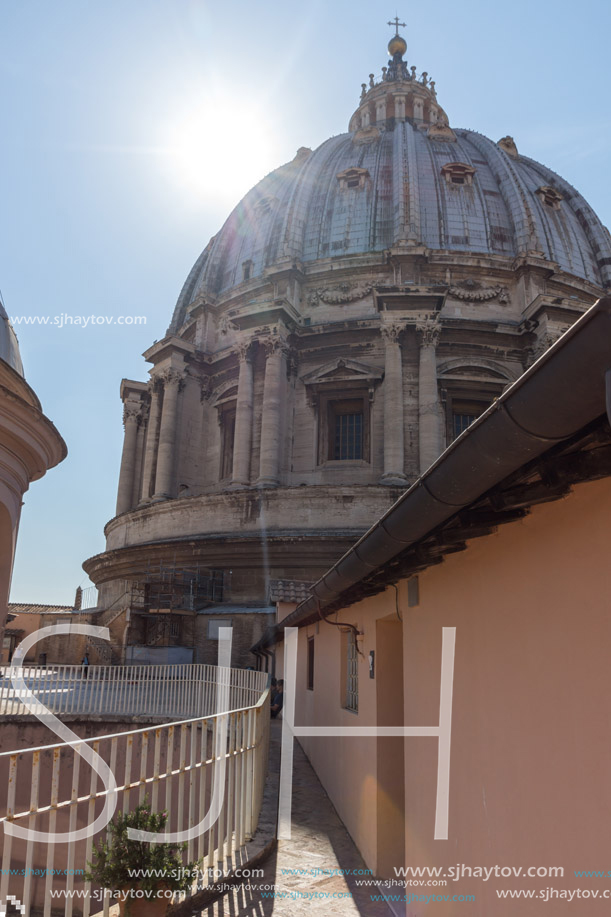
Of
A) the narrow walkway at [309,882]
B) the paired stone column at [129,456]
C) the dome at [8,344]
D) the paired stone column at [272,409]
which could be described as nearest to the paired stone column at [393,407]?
the paired stone column at [272,409]

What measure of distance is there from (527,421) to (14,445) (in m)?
7.32

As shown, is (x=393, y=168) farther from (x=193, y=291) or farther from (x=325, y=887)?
(x=325, y=887)

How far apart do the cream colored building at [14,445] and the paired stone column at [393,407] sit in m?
16.3

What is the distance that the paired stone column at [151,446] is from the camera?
96.1 ft

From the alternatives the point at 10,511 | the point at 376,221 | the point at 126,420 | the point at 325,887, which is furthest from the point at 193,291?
the point at 325,887

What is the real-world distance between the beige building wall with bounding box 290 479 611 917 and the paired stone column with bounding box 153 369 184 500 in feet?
77.1

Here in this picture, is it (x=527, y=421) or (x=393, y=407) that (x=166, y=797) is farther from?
(x=393, y=407)

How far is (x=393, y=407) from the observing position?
2555 centimetres

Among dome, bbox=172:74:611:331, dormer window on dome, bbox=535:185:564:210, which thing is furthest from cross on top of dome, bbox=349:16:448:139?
dormer window on dome, bbox=535:185:564:210

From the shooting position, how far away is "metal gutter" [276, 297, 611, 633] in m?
1.99

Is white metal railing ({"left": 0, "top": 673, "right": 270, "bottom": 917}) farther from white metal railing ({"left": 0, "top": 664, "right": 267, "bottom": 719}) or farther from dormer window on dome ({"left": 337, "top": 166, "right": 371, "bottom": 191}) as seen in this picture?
dormer window on dome ({"left": 337, "top": 166, "right": 371, "bottom": 191})

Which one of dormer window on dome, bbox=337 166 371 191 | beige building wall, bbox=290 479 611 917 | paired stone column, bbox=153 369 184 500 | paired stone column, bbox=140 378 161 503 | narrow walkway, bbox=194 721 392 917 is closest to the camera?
beige building wall, bbox=290 479 611 917

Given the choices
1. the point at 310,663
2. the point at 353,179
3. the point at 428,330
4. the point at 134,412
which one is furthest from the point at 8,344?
the point at 353,179

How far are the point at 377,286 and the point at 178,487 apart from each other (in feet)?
37.6
